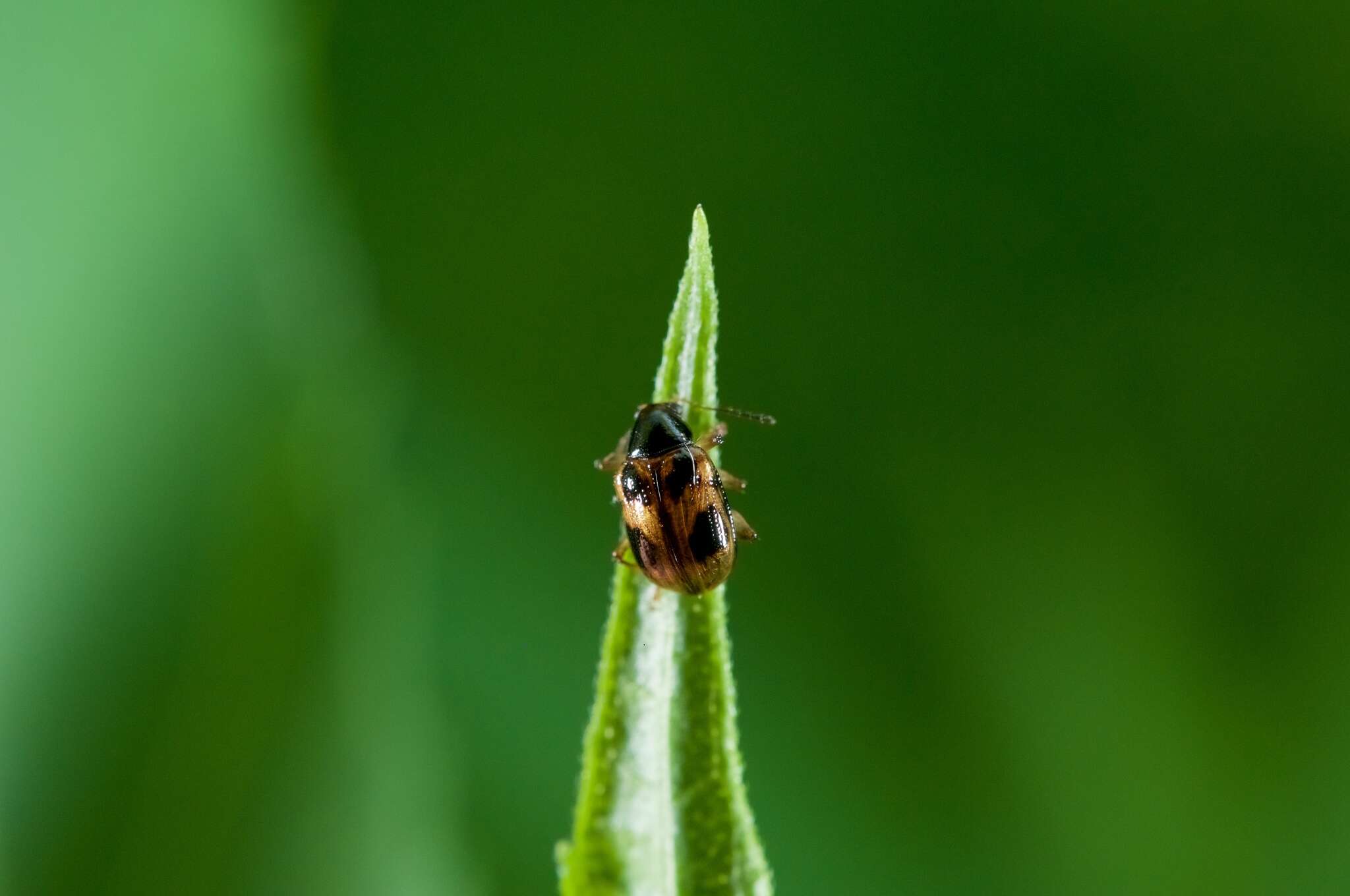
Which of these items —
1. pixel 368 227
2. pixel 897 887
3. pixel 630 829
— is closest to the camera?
pixel 630 829

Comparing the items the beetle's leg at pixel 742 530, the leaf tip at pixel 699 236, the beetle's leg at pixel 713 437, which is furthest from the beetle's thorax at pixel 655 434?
the leaf tip at pixel 699 236

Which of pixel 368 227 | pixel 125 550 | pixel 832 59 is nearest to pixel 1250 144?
pixel 832 59

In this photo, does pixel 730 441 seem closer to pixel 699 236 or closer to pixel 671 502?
pixel 671 502

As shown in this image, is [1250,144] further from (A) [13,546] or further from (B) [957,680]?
(A) [13,546]

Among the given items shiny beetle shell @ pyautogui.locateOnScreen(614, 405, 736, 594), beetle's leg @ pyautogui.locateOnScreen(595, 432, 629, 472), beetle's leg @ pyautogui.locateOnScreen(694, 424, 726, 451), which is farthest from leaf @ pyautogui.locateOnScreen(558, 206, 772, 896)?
beetle's leg @ pyautogui.locateOnScreen(595, 432, 629, 472)

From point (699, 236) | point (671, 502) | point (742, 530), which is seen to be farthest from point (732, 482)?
point (699, 236)

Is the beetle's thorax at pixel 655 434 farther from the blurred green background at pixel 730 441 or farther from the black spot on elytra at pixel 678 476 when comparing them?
the blurred green background at pixel 730 441
